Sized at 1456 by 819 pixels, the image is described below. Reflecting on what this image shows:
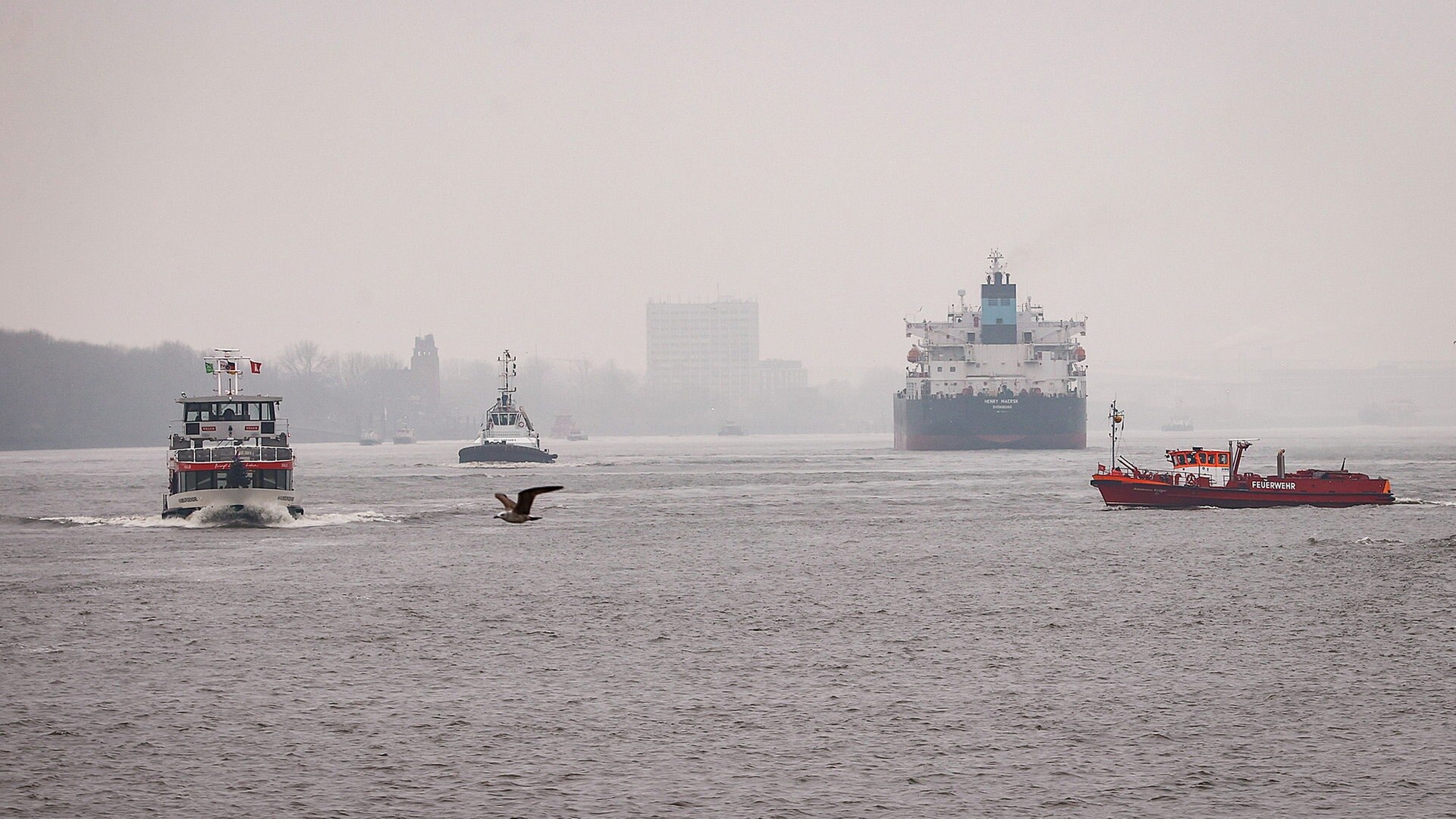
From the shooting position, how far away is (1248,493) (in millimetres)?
81875

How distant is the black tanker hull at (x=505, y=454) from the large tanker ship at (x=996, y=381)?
4995 cm

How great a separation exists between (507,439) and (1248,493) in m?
99.5

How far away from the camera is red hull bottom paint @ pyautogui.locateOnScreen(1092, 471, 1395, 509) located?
80438 mm

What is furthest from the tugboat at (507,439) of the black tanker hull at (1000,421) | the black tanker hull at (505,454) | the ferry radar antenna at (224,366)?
the ferry radar antenna at (224,366)

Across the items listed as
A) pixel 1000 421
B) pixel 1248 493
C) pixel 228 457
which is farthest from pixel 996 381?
pixel 228 457

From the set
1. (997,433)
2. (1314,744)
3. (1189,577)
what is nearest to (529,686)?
(1314,744)

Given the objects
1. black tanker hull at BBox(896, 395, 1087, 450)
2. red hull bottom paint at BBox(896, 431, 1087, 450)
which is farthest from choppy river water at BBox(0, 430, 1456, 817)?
red hull bottom paint at BBox(896, 431, 1087, 450)

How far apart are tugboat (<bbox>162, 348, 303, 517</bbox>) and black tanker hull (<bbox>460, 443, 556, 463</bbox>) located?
270 ft

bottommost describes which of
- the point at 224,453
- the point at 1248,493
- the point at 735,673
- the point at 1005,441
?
the point at 735,673

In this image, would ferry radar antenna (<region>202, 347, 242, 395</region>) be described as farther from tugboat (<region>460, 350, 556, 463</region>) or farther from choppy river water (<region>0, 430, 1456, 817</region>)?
tugboat (<region>460, 350, 556, 463</region>)

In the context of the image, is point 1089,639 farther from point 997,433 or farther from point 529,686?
point 997,433

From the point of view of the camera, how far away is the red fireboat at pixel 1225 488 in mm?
80500

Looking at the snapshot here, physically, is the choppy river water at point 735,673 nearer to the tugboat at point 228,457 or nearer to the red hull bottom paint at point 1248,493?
the tugboat at point 228,457

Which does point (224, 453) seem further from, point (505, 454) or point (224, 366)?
point (505, 454)
